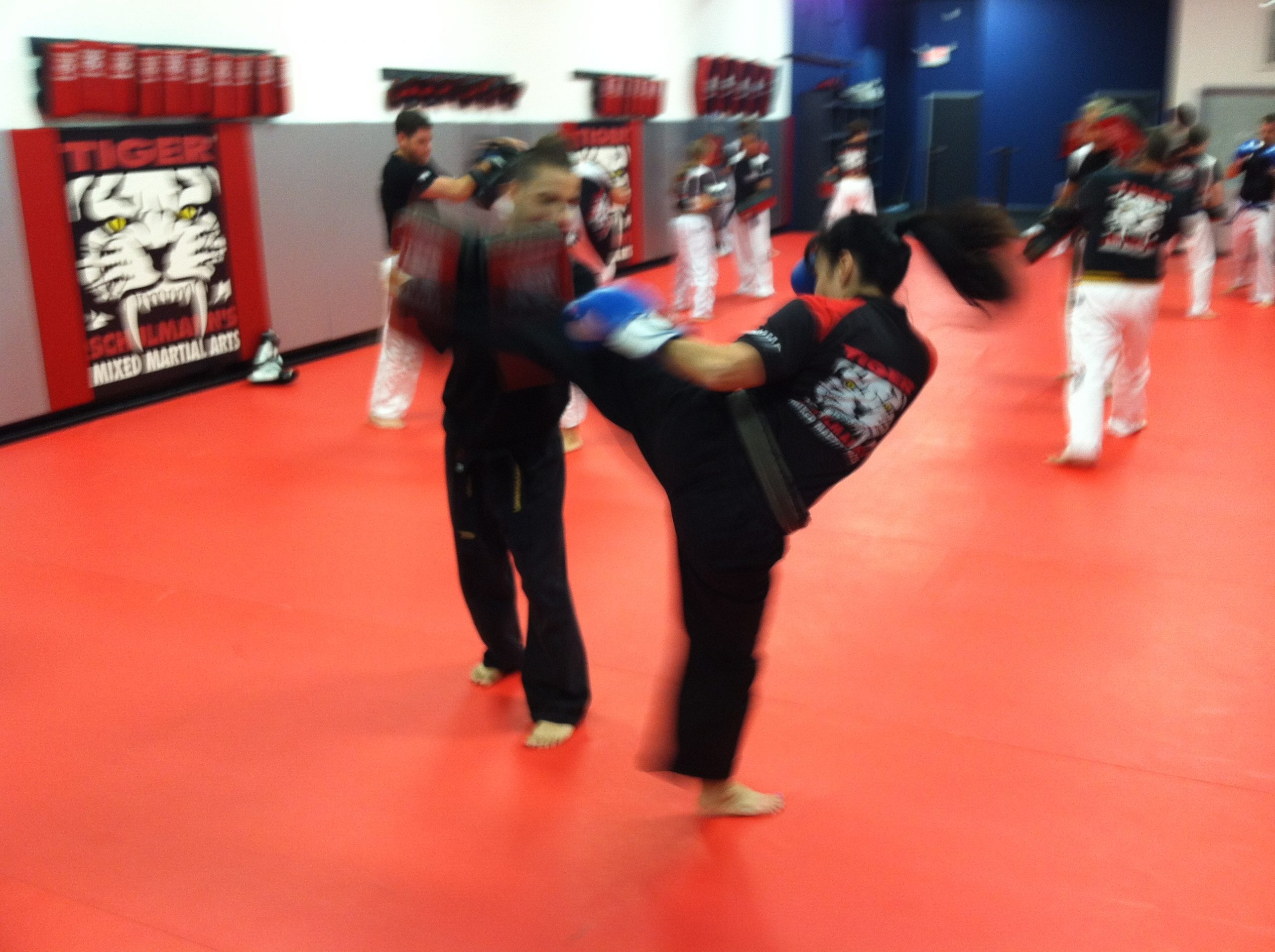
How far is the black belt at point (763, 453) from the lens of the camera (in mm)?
2049

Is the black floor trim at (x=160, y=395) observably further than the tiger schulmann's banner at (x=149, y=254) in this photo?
No

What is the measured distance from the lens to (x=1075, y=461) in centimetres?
516

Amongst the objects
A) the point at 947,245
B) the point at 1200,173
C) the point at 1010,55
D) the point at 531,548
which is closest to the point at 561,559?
the point at 531,548

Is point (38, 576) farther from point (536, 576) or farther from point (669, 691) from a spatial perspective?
point (669, 691)

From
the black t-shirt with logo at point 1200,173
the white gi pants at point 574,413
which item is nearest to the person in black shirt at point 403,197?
the white gi pants at point 574,413

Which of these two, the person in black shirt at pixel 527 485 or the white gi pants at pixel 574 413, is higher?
the person in black shirt at pixel 527 485

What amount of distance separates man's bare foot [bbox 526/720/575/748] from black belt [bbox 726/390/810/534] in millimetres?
1062

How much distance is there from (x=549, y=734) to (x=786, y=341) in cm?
134

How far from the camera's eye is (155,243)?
6.55 meters

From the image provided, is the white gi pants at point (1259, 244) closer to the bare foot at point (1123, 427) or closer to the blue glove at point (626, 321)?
the bare foot at point (1123, 427)

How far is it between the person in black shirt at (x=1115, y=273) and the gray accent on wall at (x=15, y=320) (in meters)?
5.30

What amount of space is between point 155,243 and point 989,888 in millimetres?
6050

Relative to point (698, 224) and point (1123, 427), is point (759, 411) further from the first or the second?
point (698, 224)

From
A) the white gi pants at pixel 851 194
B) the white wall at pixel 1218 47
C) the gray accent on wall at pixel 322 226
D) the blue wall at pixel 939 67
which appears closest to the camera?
the gray accent on wall at pixel 322 226
